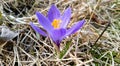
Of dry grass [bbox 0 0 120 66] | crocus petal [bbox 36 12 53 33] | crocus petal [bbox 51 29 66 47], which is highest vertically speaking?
crocus petal [bbox 36 12 53 33]

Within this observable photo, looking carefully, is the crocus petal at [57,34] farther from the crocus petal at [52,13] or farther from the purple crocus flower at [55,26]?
the crocus petal at [52,13]

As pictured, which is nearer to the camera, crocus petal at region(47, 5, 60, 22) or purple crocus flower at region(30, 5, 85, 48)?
purple crocus flower at region(30, 5, 85, 48)

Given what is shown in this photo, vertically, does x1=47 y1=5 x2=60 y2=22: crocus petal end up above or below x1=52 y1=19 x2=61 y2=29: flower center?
above

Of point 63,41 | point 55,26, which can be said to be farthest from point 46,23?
point 63,41

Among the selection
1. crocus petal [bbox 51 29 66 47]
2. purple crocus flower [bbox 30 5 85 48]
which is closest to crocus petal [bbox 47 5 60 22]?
purple crocus flower [bbox 30 5 85 48]

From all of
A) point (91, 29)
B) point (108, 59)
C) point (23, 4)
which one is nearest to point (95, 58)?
point (108, 59)

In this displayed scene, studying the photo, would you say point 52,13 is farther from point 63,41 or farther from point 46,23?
point 63,41

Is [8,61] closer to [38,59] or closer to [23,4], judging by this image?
[38,59]

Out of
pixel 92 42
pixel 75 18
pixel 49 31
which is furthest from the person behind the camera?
pixel 75 18

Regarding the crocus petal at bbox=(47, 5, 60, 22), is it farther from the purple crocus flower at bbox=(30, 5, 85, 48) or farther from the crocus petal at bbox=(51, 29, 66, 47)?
the crocus petal at bbox=(51, 29, 66, 47)
